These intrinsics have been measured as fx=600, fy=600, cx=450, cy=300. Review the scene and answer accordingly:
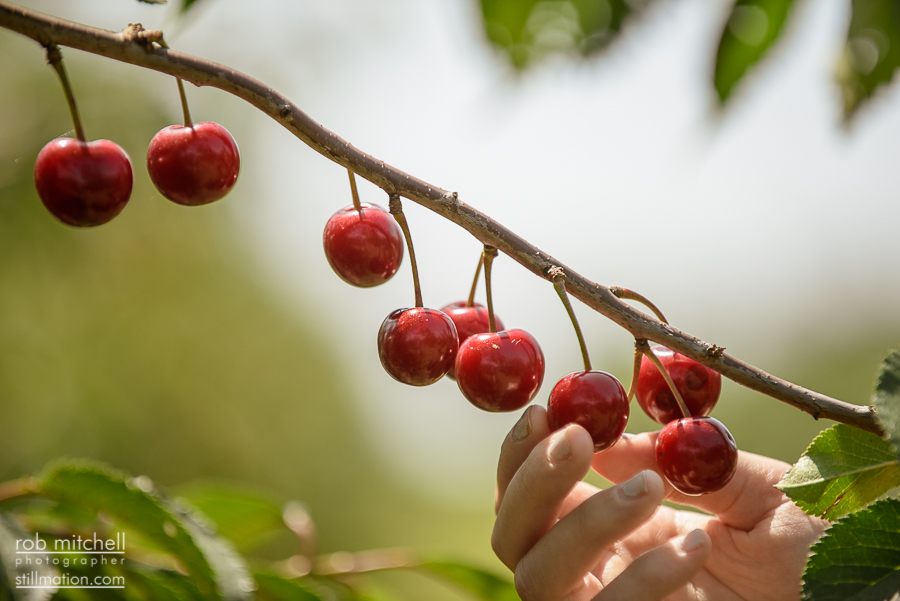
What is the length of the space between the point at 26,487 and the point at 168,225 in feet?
16.7

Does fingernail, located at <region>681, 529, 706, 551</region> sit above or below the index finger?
below

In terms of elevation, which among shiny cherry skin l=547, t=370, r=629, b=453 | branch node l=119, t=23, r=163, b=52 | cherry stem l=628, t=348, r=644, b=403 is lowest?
shiny cherry skin l=547, t=370, r=629, b=453

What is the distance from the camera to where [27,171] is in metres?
4.28

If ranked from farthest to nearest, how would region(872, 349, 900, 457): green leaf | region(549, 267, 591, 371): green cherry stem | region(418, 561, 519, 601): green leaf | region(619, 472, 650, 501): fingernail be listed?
region(418, 561, 519, 601): green leaf < region(619, 472, 650, 501): fingernail < region(549, 267, 591, 371): green cherry stem < region(872, 349, 900, 457): green leaf

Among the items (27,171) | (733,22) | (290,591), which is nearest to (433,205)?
(733,22)

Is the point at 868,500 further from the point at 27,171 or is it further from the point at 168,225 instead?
the point at 168,225

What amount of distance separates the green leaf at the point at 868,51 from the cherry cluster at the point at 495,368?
1.59 feet

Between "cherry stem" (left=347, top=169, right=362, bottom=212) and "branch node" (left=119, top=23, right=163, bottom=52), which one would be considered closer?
"branch node" (left=119, top=23, right=163, bottom=52)

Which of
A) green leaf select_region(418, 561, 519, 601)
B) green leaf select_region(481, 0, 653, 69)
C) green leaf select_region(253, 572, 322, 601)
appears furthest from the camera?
green leaf select_region(418, 561, 519, 601)

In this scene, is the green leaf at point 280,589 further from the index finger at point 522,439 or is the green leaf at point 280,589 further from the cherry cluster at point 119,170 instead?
the cherry cluster at point 119,170

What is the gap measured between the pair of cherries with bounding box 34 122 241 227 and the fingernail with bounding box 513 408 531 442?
0.52 meters

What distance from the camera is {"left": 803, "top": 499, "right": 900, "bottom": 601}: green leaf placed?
24.3 inches

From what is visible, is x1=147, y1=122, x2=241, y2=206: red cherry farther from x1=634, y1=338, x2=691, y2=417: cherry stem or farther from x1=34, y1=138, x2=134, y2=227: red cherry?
x1=634, y1=338, x2=691, y2=417: cherry stem

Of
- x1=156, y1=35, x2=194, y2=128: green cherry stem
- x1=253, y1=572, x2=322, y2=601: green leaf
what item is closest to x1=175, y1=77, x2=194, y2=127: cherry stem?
x1=156, y1=35, x2=194, y2=128: green cherry stem
